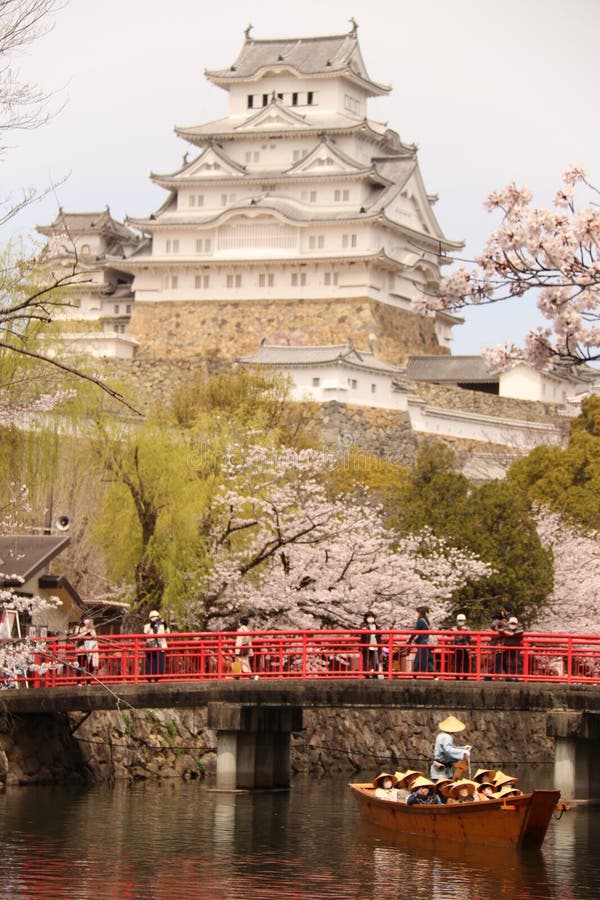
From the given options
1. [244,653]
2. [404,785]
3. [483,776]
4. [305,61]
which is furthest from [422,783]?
[305,61]

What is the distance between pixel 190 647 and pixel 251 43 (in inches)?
2083

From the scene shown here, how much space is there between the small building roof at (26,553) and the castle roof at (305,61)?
1730 inches

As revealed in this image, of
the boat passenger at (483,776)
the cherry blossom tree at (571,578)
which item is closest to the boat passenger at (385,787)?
the boat passenger at (483,776)

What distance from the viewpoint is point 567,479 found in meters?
50.4

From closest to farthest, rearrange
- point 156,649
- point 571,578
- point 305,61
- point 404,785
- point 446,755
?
1. point 446,755
2. point 404,785
3. point 156,649
4. point 571,578
5. point 305,61

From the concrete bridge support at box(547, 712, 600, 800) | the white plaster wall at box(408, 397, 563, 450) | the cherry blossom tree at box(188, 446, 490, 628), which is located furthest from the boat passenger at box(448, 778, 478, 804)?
the white plaster wall at box(408, 397, 563, 450)

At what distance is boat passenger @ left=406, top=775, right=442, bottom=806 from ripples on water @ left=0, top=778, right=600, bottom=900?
59cm

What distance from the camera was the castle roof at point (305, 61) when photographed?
77.5 meters

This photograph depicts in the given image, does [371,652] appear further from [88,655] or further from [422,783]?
[422,783]

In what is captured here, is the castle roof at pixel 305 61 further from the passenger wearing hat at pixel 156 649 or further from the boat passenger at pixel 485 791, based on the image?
the boat passenger at pixel 485 791

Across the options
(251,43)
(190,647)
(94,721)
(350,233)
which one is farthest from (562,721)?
(251,43)

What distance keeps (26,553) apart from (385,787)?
403 inches

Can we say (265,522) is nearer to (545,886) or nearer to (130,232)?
(545,886)

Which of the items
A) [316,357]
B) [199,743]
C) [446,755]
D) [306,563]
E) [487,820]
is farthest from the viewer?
[316,357]
